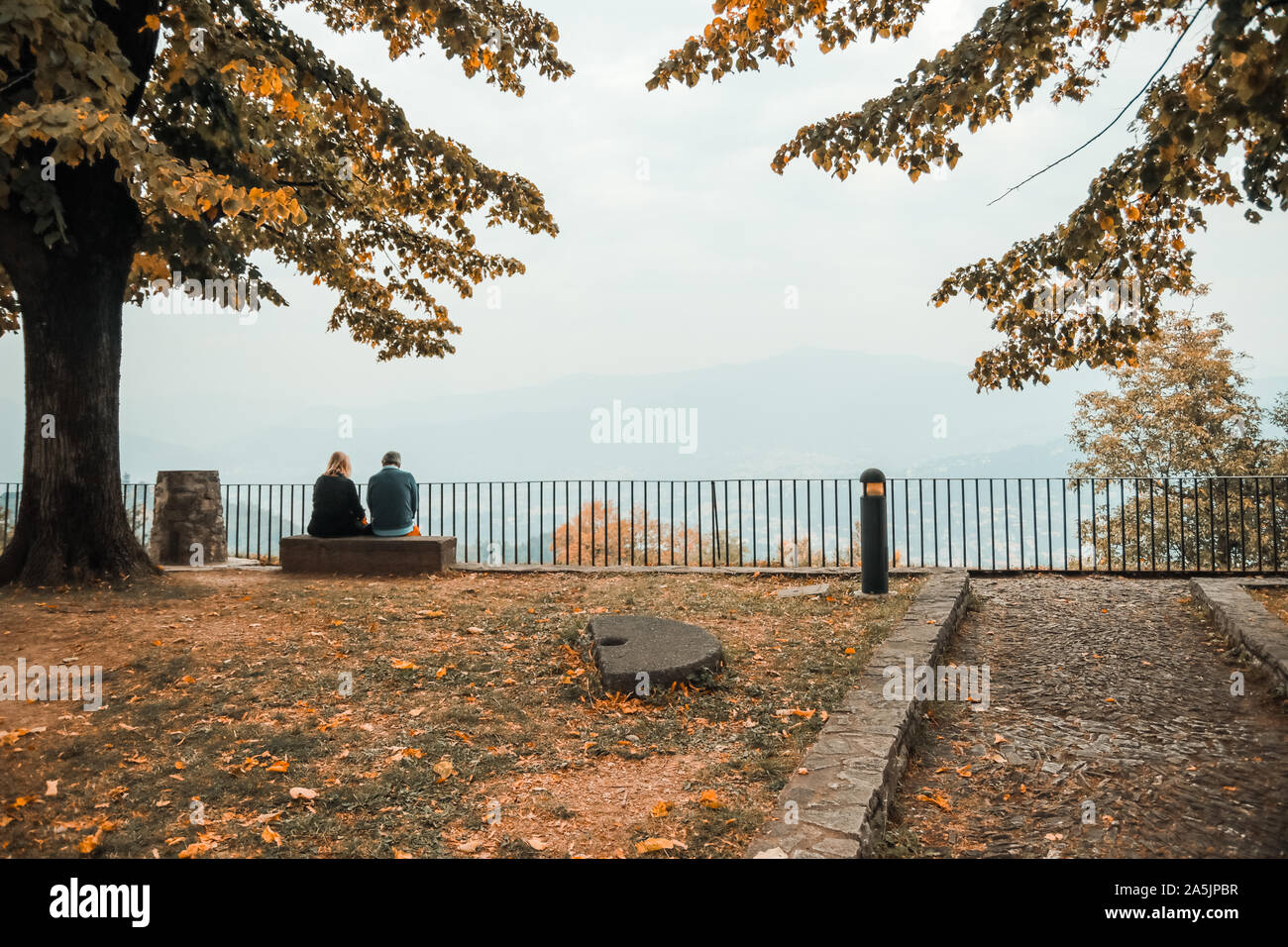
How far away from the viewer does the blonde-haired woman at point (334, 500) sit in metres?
9.29

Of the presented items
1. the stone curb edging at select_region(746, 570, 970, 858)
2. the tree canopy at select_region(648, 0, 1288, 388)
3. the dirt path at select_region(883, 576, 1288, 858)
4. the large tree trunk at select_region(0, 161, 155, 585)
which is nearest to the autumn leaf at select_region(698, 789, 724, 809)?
the stone curb edging at select_region(746, 570, 970, 858)

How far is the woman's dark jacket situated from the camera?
30.5ft

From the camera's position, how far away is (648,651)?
517 cm

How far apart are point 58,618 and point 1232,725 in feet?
28.1

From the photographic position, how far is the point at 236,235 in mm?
9516

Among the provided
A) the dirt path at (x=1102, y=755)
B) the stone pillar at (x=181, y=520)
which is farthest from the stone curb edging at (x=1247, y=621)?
the stone pillar at (x=181, y=520)

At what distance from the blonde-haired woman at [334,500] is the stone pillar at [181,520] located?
3.21m

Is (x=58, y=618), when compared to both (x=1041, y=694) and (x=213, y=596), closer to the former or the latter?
(x=213, y=596)

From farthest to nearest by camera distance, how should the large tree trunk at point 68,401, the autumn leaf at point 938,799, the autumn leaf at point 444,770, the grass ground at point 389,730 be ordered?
the large tree trunk at point 68,401 → the autumn leaf at point 444,770 → the autumn leaf at point 938,799 → the grass ground at point 389,730

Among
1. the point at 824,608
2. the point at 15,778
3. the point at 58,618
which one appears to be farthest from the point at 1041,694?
the point at 58,618

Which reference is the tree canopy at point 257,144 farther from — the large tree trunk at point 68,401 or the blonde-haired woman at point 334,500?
the blonde-haired woman at point 334,500

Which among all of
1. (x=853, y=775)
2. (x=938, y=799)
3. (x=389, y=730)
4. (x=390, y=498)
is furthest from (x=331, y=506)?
(x=938, y=799)

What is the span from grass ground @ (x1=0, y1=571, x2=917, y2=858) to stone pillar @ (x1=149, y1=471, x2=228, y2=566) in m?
4.48

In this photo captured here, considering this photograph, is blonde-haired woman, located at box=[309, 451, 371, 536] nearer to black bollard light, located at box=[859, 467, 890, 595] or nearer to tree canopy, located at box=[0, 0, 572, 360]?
tree canopy, located at box=[0, 0, 572, 360]
